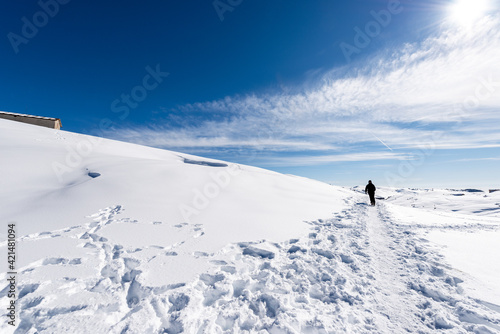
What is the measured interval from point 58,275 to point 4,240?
7.44ft

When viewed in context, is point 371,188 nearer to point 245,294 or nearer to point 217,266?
point 217,266

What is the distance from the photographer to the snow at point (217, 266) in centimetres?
312

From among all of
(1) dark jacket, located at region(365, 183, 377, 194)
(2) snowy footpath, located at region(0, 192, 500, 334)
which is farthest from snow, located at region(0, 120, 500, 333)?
(1) dark jacket, located at region(365, 183, 377, 194)

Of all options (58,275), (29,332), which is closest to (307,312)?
(29,332)

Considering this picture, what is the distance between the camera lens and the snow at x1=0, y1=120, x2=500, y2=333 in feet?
10.2

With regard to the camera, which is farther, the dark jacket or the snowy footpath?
the dark jacket

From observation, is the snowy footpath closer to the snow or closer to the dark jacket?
the snow

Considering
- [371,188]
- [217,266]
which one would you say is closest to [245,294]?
[217,266]

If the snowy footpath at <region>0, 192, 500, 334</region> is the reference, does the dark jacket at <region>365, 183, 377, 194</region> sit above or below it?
above

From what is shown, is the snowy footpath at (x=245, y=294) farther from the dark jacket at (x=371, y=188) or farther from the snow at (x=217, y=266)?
the dark jacket at (x=371, y=188)

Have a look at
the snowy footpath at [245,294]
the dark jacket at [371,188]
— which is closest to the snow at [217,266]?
the snowy footpath at [245,294]

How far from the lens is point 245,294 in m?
3.74

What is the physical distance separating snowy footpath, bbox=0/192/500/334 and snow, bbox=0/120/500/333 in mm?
21

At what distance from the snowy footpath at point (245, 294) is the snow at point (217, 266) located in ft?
0.07
